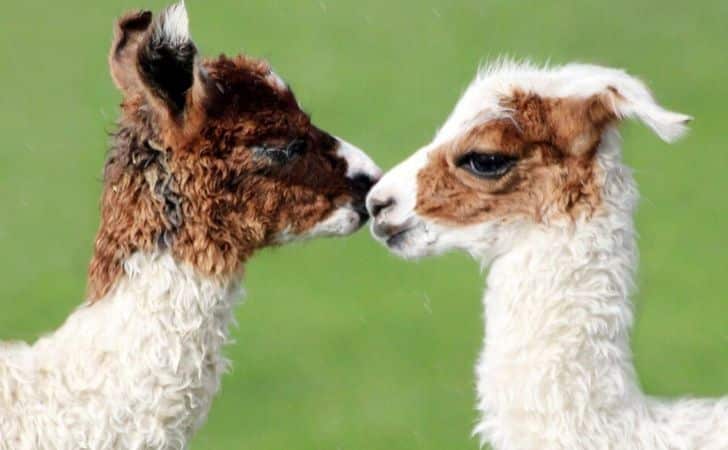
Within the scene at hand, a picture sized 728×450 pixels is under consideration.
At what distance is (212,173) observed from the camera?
6.80 meters

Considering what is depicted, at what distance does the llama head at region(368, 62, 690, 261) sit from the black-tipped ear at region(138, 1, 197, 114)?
0.74 meters

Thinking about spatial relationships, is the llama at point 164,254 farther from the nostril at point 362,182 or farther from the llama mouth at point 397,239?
Result: the llama mouth at point 397,239

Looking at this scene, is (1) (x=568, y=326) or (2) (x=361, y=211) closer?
→ (1) (x=568, y=326)

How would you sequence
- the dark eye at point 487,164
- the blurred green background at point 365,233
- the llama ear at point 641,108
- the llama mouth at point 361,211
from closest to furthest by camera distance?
1. the llama ear at point 641,108
2. the dark eye at point 487,164
3. the llama mouth at point 361,211
4. the blurred green background at point 365,233

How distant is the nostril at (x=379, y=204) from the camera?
673 cm

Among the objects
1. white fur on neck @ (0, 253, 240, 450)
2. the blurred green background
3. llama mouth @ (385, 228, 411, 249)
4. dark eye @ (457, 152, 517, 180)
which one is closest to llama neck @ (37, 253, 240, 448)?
white fur on neck @ (0, 253, 240, 450)

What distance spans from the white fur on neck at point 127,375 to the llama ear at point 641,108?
4.76ft

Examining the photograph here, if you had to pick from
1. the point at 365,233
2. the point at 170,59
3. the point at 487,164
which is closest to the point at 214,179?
the point at 170,59

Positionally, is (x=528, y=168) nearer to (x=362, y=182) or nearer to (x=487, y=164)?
(x=487, y=164)

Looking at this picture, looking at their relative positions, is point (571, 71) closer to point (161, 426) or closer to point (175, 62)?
point (175, 62)

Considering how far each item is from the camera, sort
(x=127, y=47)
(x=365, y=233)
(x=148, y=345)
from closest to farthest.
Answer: (x=148, y=345)
(x=127, y=47)
(x=365, y=233)

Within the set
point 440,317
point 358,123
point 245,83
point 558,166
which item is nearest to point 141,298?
point 245,83

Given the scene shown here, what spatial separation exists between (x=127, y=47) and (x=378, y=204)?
1150mm

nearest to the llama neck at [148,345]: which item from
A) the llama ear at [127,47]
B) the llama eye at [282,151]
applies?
the llama eye at [282,151]
